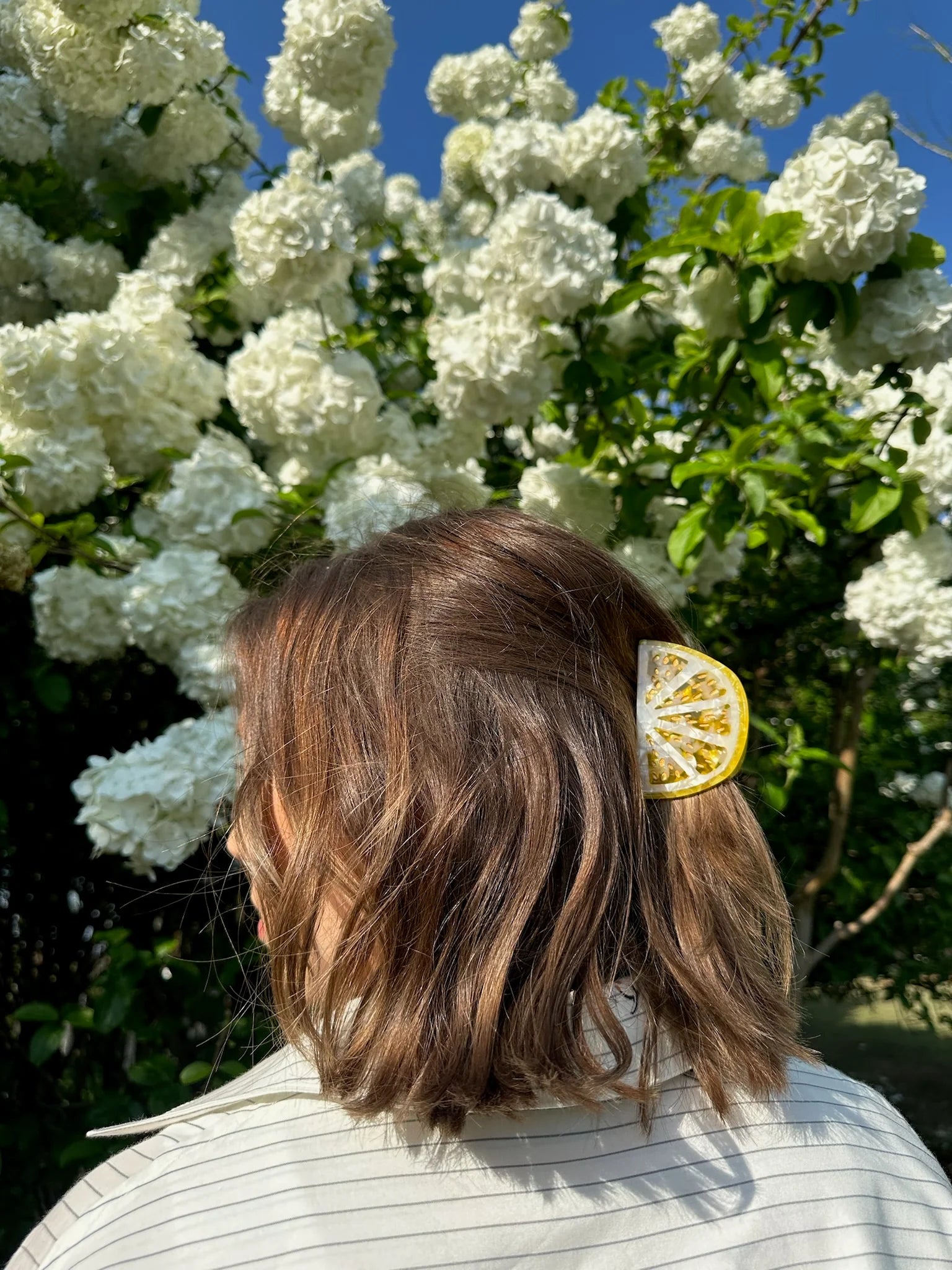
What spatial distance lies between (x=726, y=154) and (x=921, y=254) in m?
1.30

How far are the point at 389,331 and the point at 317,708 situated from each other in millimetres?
2327

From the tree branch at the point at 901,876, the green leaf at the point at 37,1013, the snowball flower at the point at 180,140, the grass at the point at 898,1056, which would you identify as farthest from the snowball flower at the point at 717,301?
the grass at the point at 898,1056

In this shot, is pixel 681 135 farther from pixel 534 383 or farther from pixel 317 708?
pixel 317 708

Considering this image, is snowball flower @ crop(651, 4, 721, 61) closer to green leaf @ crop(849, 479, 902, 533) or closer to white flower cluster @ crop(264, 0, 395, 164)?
white flower cluster @ crop(264, 0, 395, 164)

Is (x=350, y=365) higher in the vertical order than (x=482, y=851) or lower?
higher

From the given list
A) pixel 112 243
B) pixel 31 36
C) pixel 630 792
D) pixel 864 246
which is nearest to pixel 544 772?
pixel 630 792

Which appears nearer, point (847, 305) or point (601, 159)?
point (847, 305)

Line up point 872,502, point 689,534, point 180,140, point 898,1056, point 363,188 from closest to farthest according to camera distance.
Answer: point 689,534
point 872,502
point 180,140
point 363,188
point 898,1056

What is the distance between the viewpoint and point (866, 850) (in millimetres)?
3490

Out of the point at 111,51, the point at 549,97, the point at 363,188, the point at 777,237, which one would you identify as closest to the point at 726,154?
the point at 549,97

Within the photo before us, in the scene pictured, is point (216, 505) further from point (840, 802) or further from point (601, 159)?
point (840, 802)

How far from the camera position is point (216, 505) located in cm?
184

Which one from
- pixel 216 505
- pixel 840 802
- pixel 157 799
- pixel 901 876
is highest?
pixel 216 505

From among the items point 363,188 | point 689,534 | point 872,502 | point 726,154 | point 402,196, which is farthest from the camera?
point 402,196
